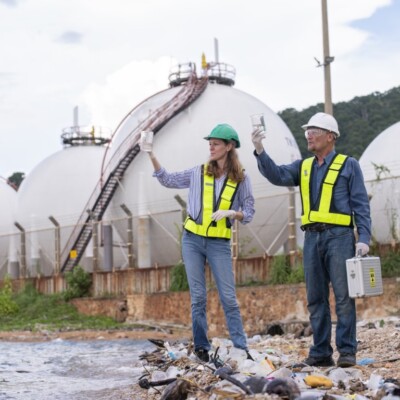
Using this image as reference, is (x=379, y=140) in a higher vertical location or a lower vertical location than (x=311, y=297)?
higher

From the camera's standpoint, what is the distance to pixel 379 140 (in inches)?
809

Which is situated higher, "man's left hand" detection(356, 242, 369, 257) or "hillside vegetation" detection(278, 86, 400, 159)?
"hillside vegetation" detection(278, 86, 400, 159)

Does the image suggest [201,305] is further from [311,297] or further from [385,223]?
[385,223]

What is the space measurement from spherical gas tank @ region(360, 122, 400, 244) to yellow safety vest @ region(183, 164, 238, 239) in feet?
34.9

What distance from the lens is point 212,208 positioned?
20.9 ft

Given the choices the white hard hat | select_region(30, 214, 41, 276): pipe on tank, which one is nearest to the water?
Answer: the white hard hat

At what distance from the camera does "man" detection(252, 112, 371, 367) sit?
5.85m

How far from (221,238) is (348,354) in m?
1.33

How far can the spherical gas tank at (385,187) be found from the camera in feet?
57.8

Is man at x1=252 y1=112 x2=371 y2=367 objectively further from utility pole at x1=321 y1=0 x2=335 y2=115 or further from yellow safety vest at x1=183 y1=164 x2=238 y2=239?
utility pole at x1=321 y1=0 x2=335 y2=115

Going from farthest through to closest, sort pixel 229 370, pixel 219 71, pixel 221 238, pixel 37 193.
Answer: pixel 37 193
pixel 219 71
pixel 221 238
pixel 229 370

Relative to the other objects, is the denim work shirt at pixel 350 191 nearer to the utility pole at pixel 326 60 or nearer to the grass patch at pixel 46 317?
the utility pole at pixel 326 60

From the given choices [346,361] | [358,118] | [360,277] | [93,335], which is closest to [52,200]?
[93,335]

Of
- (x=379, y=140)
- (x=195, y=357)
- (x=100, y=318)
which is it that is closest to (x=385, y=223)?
(x=379, y=140)
